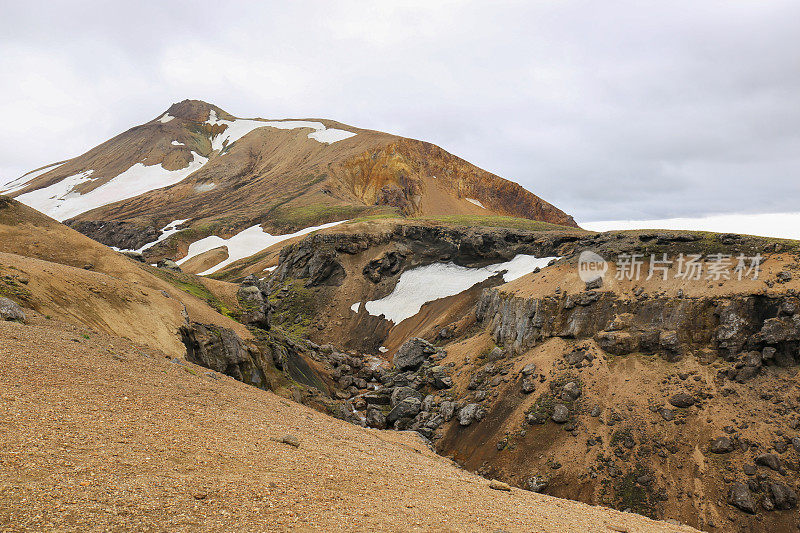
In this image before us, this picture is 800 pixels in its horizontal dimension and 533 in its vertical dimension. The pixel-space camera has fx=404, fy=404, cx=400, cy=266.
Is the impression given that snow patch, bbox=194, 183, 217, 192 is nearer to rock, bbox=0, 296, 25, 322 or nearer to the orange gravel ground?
rock, bbox=0, 296, 25, 322

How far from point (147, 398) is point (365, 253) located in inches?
1950

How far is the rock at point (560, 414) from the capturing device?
A: 81.6 feet

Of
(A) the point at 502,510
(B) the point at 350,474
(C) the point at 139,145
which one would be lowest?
(A) the point at 502,510

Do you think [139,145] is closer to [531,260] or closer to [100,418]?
[531,260]

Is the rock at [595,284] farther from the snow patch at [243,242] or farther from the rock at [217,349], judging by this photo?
the snow patch at [243,242]

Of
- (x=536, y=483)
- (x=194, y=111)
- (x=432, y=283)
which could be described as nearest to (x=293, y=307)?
(x=432, y=283)

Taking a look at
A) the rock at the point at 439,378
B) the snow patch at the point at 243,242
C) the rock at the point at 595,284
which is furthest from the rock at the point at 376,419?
the snow patch at the point at 243,242

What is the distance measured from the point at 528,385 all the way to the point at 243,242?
73775 millimetres

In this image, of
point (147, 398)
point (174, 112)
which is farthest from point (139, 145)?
point (147, 398)

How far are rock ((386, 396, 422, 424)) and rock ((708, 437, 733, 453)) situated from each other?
1837cm

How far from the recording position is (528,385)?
27969 mm

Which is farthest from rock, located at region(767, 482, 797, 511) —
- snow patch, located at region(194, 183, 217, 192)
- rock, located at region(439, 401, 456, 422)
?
snow patch, located at region(194, 183, 217, 192)

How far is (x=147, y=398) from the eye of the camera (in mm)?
11188

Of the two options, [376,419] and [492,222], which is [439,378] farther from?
[492,222]
